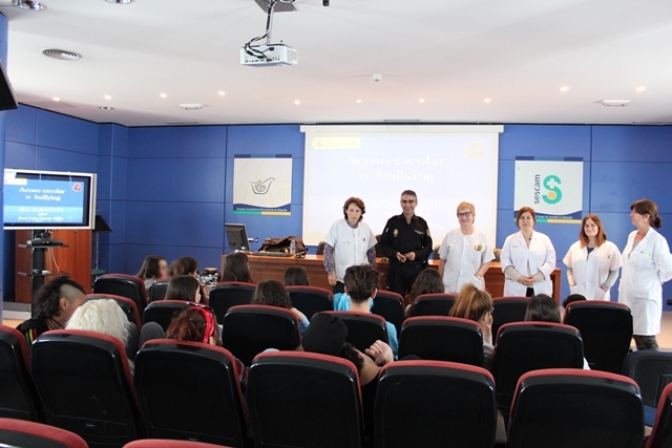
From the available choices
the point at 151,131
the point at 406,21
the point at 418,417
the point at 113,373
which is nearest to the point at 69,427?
the point at 113,373

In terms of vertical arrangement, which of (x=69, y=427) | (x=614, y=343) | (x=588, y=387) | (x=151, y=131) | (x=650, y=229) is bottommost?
(x=69, y=427)

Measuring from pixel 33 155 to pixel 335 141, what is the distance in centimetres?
503

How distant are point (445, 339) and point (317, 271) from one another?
379 cm

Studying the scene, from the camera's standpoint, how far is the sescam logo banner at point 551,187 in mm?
9234

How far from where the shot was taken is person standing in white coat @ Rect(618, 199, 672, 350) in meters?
4.89

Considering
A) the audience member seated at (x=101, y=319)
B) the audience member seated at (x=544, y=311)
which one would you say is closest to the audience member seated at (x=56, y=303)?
the audience member seated at (x=101, y=319)

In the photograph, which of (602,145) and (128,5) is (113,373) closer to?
(128,5)

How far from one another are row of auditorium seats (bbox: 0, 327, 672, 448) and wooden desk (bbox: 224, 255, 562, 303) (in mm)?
3610

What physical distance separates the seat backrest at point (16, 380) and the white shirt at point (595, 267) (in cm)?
467

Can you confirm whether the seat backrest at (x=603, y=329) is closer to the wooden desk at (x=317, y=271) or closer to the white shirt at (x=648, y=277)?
the white shirt at (x=648, y=277)

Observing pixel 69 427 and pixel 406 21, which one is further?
pixel 406 21

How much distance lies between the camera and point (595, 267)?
5.22 m

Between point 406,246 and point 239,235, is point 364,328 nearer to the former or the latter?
point 406,246

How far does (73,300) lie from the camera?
10.0 ft
